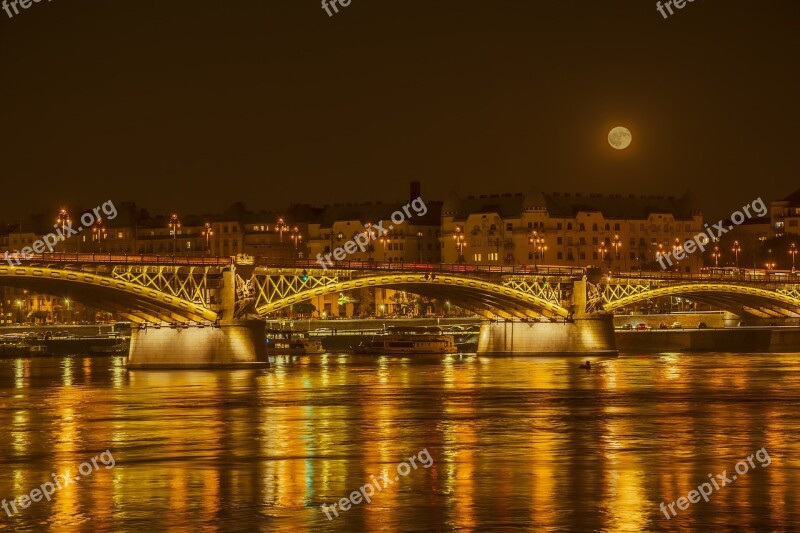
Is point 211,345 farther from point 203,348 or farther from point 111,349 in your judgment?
point 111,349

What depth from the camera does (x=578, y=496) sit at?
124 ft

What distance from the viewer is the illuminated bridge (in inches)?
3622

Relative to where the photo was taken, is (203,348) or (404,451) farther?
(203,348)

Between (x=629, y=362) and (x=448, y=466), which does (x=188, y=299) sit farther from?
(x=448, y=466)

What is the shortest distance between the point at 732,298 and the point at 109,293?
66.6 meters

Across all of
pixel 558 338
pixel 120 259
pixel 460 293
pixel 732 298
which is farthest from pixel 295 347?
pixel 120 259

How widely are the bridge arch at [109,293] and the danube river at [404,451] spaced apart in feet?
18.2

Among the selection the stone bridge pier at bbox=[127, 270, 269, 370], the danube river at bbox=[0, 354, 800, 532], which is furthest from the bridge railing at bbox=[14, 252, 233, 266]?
the danube river at bbox=[0, 354, 800, 532]

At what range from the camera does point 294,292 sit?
102 meters

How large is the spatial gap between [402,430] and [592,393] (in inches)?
829

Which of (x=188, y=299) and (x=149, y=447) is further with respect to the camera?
(x=188, y=299)

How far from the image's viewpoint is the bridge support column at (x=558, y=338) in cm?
11956

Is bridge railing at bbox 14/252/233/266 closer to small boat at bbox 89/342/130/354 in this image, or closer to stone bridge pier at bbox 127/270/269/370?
stone bridge pier at bbox 127/270/269/370

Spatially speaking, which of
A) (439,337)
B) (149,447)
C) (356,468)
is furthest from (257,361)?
(356,468)
